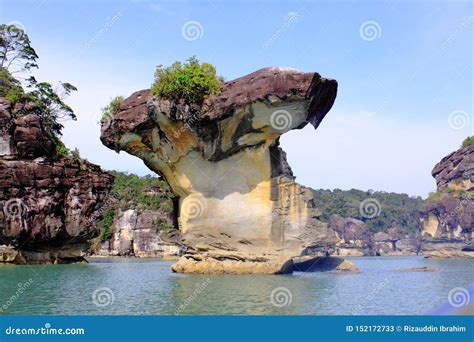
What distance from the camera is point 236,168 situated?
74.5 ft

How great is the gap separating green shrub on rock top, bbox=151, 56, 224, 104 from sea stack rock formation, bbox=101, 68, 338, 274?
1.17 ft

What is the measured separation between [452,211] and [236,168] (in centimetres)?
5547

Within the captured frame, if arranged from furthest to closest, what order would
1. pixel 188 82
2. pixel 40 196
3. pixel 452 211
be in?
pixel 452 211, pixel 40 196, pixel 188 82

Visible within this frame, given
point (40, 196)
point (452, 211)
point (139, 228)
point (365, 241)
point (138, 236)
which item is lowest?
Answer: point (365, 241)

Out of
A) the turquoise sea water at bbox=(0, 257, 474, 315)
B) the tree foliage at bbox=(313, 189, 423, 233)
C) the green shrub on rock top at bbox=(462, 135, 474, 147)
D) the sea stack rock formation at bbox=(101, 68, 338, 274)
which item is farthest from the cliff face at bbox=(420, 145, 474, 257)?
the turquoise sea water at bbox=(0, 257, 474, 315)

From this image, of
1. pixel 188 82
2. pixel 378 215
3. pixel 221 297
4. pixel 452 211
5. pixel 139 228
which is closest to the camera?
pixel 221 297

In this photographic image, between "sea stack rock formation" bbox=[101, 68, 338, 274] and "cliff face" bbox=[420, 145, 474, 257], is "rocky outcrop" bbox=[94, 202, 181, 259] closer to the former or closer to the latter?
"cliff face" bbox=[420, 145, 474, 257]

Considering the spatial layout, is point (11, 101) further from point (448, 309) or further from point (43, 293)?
point (448, 309)

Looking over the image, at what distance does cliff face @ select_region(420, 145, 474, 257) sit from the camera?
67438mm

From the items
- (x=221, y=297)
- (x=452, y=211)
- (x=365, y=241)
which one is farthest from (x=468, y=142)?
(x=221, y=297)

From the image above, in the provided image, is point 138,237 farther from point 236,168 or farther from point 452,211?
point 236,168

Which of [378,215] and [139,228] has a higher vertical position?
[378,215]

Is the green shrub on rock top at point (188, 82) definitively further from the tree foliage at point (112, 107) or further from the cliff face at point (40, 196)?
the cliff face at point (40, 196)
